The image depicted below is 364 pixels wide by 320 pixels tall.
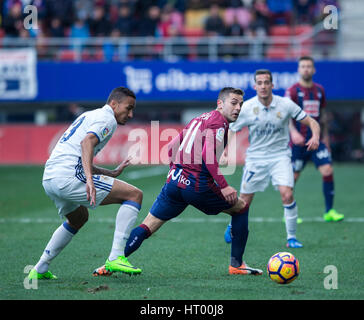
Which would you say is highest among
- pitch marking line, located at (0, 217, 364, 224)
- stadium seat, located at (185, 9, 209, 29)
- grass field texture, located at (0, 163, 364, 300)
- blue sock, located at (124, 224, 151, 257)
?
stadium seat, located at (185, 9, 209, 29)

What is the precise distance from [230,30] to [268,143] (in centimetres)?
1462

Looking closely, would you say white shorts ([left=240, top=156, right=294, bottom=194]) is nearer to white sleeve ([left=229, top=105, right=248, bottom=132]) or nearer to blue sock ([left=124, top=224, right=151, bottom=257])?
white sleeve ([left=229, top=105, right=248, bottom=132])

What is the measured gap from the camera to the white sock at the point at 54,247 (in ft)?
21.5

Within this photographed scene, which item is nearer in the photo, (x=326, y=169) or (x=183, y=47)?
(x=326, y=169)

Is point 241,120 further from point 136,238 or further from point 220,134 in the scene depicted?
point 136,238

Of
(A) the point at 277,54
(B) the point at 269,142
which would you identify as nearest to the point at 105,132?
(B) the point at 269,142

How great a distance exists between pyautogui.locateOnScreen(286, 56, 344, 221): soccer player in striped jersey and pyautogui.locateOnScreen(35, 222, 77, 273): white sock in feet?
14.5

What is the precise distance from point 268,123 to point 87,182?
336 centimetres

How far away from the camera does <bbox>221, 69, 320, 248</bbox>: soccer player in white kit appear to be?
8.62m

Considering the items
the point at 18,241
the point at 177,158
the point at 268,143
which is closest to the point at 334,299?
the point at 177,158

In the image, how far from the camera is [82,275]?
6797mm

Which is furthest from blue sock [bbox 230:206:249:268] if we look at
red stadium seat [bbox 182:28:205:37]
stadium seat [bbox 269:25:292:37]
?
stadium seat [bbox 269:25:292:37]

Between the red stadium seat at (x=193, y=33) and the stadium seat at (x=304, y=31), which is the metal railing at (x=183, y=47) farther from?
the red stadium seat at (x=193, y=33)

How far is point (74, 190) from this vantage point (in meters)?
6.32
